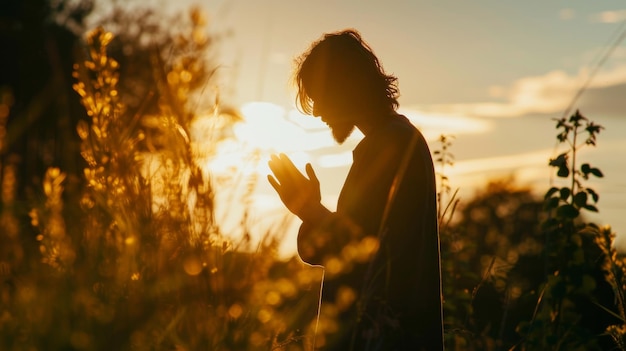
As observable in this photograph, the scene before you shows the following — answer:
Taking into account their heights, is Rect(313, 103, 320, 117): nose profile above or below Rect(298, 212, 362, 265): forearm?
above

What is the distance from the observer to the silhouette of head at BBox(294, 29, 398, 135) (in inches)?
117

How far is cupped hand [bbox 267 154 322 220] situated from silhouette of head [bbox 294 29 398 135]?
37 centimetres

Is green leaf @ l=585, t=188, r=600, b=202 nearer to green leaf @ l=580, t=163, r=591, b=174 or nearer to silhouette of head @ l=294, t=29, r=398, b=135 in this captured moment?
green leaf @ l=580, t=163, r=591, b=174

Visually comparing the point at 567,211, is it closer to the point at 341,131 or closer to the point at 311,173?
the point at 341,131

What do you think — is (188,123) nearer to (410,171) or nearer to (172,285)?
(172,285)

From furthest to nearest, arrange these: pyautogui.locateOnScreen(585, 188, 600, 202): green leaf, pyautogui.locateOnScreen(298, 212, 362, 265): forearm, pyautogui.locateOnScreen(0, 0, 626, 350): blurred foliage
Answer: pyautogui.locateOnScreen(585, 188, 600, 202): green leaf
pyautogui.locateOnScreen(298, 212, 362, 265): forearm
pyautogui.locateOnScreen(0, 0, 626, 350): blurred foliage

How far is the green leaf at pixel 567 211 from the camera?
4.41 meters

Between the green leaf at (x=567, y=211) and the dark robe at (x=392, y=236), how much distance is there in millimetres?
1960

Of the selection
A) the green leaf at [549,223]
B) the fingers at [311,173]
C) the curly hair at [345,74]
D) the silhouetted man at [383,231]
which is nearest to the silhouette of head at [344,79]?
the curly hair at [345,74]

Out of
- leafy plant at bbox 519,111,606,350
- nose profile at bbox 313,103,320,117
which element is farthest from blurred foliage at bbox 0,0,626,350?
leafy plant at bbox 519,111,606,350

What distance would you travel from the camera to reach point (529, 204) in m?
47.8

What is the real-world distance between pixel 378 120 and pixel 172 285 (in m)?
1.05

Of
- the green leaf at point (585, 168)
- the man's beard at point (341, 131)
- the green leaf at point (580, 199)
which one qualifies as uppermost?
the green leaf at point (585, 168)

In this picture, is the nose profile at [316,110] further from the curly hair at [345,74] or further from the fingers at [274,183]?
the fingers at [274,183]
